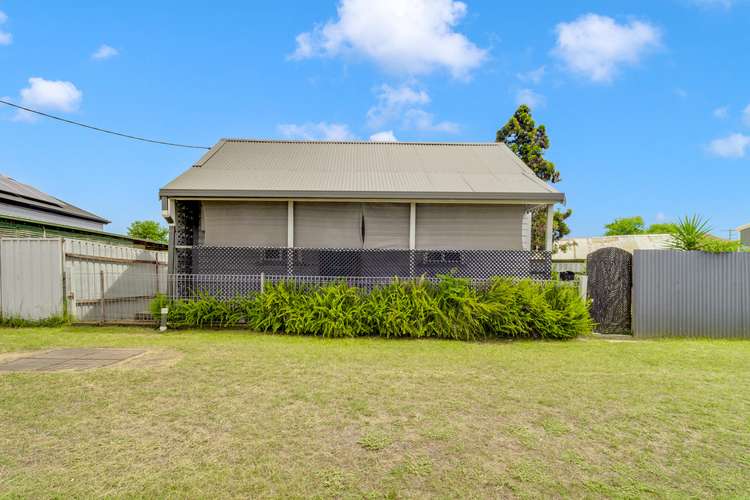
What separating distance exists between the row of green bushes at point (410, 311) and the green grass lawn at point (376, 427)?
1.56 m

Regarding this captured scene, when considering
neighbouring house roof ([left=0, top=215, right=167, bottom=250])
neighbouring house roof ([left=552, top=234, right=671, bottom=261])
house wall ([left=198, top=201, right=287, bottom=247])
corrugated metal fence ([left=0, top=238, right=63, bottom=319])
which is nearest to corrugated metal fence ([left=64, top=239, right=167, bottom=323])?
corrugated metal fence ([left=0, top=238, right=63, bottom=319])

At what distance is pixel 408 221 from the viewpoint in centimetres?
883

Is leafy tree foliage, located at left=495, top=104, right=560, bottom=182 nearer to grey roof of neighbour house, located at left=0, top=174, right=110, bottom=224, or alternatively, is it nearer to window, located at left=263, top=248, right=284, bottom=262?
window, located at left=263, top=248, right=284, bottom=262

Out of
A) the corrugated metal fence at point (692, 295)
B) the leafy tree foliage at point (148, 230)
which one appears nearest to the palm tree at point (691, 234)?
the corrugated metal fence at point (692, 295)

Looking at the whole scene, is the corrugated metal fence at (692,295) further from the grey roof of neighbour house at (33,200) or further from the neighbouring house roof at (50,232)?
the grey roof of neighbour house at (33,200)

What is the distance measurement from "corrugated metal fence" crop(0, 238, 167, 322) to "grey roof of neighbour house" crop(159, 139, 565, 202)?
224 centimetres

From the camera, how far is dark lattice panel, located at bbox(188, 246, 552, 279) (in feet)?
26.9

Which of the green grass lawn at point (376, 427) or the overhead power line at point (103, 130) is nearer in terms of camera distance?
the green grass lawn at point (376, 427)

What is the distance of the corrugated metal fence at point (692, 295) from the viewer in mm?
7355

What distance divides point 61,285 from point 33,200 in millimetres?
11276

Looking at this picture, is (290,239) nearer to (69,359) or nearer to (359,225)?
(359,225)

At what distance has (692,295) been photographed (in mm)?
7383

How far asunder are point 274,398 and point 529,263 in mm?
6293

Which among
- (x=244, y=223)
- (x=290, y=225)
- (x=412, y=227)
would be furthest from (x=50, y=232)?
(x=412, y=227)
